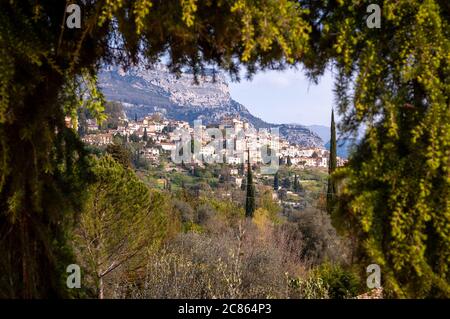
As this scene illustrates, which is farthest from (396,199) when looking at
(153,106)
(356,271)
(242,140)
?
(153,106)

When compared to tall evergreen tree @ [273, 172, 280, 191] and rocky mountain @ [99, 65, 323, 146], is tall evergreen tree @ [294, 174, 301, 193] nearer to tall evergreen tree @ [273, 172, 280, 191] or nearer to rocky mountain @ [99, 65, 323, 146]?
tall evergreen tree @ [273, 172, 280, 191]

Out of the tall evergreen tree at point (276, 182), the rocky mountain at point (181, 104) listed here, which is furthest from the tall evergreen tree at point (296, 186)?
the rocky mountain at point (181, 104)

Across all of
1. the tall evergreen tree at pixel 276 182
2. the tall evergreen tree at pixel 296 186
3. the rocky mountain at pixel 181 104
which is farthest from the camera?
the rocky mountain at pixel 181 104

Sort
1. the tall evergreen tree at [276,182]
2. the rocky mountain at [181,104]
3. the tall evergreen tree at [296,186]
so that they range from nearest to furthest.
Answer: the tall evergreen tree at [296,186] → the tall evergreen tree at [276,182] → the rocky mountain at [181,104]

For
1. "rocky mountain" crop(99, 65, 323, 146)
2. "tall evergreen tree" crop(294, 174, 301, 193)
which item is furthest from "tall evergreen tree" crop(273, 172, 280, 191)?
"rocky mountain" crop(99, 65, 323, 146)

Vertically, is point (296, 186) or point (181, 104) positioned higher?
point (181, 104)

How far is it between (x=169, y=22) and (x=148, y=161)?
4050 cm

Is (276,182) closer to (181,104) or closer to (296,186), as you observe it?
(296,186)

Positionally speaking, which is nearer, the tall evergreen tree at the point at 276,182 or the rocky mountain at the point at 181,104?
the tall evergreen tree at the point at 276,182

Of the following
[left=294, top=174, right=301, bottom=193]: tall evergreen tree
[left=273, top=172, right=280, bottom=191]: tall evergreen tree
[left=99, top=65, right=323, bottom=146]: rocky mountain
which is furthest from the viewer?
[left=99, top=65, right=323, bottom=146]: rocky mountain

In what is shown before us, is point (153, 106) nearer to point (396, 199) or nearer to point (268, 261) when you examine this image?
point (268, 261)

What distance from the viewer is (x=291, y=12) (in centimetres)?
221

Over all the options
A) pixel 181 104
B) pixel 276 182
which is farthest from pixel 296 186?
pixel 181 104

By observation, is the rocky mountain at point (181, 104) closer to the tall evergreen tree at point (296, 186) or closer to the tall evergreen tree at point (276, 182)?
the tall evergreen tree at point (276, 182)
